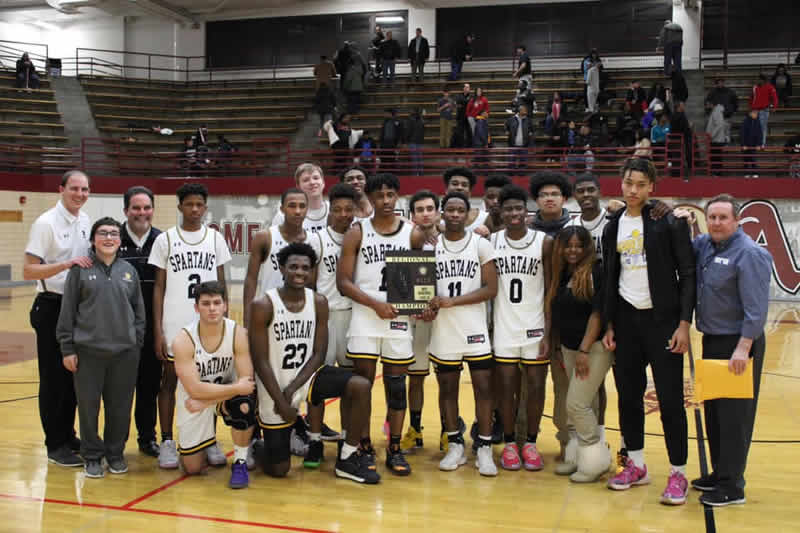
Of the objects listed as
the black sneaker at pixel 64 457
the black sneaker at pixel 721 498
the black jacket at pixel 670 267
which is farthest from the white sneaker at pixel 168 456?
the black sneaker at pixel 721 498

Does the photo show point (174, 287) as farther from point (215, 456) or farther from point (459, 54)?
point (459, 54)

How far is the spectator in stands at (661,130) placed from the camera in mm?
16453

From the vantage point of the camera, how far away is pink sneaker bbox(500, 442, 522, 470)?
532cm

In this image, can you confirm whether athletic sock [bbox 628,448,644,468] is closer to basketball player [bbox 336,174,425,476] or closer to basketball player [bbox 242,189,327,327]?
basketball player [bbox 336,174,425,476]

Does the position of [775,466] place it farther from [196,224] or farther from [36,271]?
[36,271]

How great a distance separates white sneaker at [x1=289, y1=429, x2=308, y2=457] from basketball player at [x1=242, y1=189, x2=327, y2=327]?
1.14 m

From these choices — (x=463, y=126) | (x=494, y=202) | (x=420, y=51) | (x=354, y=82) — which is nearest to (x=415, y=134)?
(x=463, y=126)

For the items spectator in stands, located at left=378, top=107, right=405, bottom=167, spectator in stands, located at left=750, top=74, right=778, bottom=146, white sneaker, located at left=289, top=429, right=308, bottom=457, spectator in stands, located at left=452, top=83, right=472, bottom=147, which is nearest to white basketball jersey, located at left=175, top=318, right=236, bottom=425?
white sneaker, located at left=289, top=429, right=308, bottom=457

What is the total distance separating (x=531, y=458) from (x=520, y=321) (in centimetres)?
95

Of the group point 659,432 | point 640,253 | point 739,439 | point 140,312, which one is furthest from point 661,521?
point 140,312

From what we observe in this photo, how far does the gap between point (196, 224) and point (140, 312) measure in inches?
29.1

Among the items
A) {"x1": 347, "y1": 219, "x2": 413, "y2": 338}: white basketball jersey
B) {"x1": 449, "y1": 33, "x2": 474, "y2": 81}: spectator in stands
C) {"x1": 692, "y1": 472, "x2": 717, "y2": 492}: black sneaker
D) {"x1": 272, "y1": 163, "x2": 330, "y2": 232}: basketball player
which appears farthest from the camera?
{"x1": 449, "y1": 33, "x2": 474, "y2": 81}: spectator in stands

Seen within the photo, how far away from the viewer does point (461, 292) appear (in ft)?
17.5

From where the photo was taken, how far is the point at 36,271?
5.16 m
